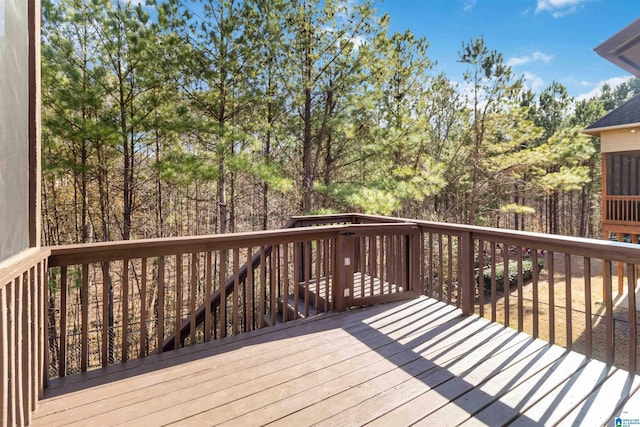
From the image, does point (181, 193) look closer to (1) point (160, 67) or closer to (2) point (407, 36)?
(1) point (160, 67)

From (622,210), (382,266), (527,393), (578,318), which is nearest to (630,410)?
(527,393)

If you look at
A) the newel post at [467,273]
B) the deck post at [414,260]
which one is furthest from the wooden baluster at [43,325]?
the newel post at [467,273]

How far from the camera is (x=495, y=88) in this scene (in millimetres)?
12859

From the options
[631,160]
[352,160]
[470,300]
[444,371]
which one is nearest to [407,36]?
[352,160]

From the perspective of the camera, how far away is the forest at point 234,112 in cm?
725

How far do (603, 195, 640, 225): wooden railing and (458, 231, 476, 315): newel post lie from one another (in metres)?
9.16

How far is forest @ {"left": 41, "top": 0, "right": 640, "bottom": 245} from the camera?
23.8 feet

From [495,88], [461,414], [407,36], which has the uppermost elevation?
[407,36]

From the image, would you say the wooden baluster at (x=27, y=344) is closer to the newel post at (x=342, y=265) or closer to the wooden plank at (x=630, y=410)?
the newel post at (x=342, y=265)

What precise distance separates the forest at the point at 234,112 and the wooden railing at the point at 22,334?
20.3ft

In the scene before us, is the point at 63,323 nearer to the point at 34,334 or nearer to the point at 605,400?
the point at 34,334

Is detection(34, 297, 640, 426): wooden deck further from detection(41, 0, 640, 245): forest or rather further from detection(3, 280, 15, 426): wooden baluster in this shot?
detection(41, 0, 640, 245): forest

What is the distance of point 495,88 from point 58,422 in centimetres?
1506

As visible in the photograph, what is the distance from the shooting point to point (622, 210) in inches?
375
